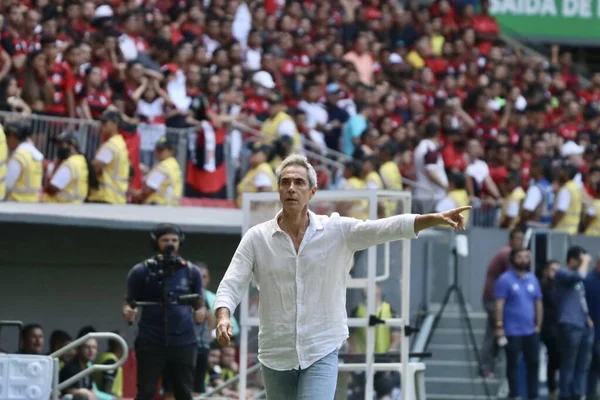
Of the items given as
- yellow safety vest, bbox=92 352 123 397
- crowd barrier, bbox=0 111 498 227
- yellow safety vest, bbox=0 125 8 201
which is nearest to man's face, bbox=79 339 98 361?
yellow safety vest, bbox=92 352 123 397

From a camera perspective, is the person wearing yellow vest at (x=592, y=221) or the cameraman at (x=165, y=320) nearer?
the cameraman at (x=165, y=320)

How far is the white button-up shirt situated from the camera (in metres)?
7.74

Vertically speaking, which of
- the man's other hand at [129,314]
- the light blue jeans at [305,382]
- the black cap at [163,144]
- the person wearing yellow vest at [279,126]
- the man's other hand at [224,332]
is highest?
the person wearing yellow vest at [279,126]

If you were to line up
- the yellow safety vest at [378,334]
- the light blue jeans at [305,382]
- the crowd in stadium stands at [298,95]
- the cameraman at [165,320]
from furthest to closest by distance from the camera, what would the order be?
the crowd in stadium stands at [298,95] → the yellow safety vest at [378,334] → the cameraman at [165,320] → the light blue jeans at [305,382]

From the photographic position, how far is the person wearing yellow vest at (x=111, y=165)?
15273mm

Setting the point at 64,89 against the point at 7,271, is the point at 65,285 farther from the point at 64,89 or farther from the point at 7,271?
the point at 64,89

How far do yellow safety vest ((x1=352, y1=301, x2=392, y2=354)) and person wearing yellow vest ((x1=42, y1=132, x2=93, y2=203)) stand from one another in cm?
363

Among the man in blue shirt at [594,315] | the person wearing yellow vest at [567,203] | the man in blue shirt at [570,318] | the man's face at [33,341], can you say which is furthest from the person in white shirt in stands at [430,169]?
the man's face at [33,341]

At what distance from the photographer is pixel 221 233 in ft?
54.6

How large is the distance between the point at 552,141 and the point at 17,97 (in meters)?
9.81

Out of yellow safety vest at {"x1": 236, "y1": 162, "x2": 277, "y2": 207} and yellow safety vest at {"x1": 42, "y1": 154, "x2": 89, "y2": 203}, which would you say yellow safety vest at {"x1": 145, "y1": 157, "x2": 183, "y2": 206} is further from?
yellow safety vest at {"x1": 42, "y1": 154, "x2": 89, "y2": 203}

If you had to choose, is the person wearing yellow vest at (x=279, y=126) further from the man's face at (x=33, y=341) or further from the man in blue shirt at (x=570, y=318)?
the man's face at (x=33, y=341)

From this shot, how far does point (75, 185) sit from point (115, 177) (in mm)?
494

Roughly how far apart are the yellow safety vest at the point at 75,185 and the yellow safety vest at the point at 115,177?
0.19m
